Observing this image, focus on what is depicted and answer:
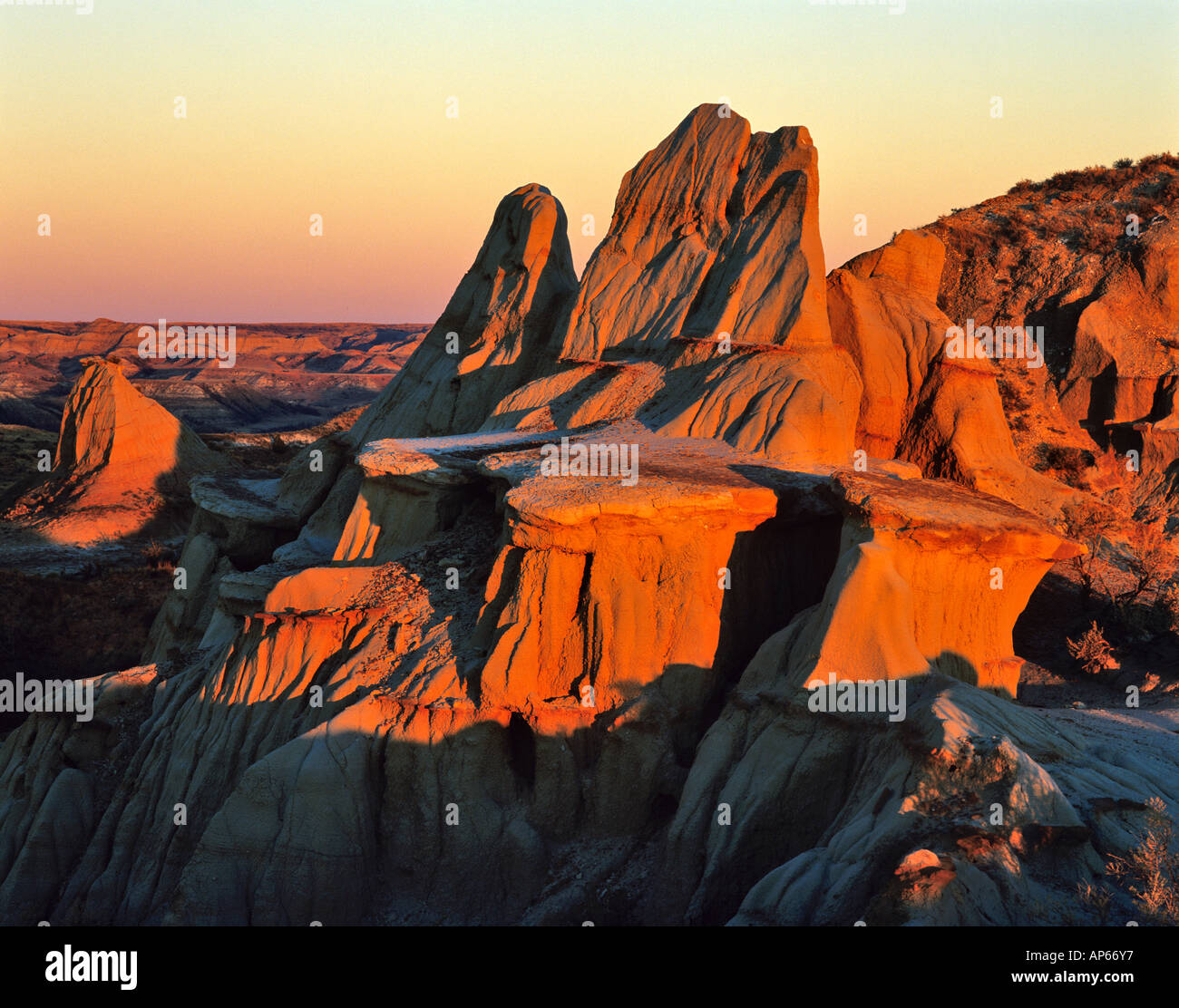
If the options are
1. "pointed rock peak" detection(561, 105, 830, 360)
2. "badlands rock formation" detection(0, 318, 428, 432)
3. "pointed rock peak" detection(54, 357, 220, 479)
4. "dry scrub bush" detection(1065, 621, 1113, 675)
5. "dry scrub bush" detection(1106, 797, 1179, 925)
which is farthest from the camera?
"badlands rock formation" detection(0, 318, 428, 432)

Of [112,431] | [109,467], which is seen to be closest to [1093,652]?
[112,431]

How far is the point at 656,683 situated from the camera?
43.2 feet

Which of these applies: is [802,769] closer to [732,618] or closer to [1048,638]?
[732,618]

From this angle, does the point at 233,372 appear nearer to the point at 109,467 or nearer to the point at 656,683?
the point at 109,467

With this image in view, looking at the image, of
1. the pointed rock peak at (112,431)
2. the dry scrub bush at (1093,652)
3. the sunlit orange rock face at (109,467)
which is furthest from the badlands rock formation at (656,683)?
the pointed rock peak at (112,431)

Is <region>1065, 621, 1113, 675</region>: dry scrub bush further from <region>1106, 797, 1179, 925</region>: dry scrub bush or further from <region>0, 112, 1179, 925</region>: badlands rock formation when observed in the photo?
<region>1106, 797, 1179, 925</region>: dry scrub bush

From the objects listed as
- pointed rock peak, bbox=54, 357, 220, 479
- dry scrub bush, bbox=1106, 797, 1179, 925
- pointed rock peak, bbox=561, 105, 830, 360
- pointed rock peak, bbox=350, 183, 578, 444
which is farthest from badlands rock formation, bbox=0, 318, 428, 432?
dry scrub bush, bbox=1106, 797, 1179, 925

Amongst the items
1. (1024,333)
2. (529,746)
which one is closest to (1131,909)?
(529,746)

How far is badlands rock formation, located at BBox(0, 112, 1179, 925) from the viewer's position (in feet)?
34.5

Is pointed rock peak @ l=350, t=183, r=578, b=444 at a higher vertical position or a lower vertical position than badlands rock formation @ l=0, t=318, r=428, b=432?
higher

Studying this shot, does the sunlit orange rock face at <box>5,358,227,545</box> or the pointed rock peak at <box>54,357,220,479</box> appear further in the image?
the pointed rock peak at <box>54,357,220,479</box>

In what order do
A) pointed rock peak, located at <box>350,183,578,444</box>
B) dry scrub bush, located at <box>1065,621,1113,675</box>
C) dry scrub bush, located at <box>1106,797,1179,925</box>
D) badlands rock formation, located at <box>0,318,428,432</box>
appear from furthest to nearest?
badlands rock formation, located at <box>0,318,428,432</box> → pointed rock peak, located at <box>350,183,578,444</box> → dry scrub bush, located at <box>1065,621,1113,675</box> → dry scrub bush, located at <box>1106,797,1179,925</box>

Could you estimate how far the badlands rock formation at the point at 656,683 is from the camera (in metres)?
10.5

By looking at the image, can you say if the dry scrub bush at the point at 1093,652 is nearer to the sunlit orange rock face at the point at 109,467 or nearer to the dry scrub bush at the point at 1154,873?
the dry scrub bush at the point at 1154,873
